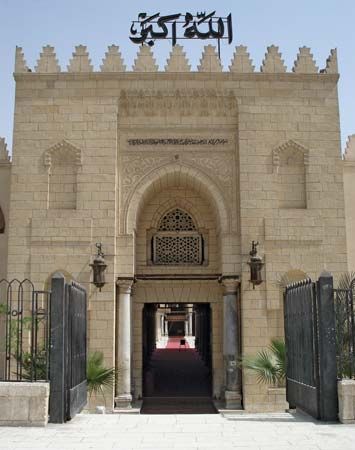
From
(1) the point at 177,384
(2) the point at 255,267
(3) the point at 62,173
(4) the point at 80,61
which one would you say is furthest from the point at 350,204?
(1) the point at 177,384

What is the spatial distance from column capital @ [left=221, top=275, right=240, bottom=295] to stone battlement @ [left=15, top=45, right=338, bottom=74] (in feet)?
15.4

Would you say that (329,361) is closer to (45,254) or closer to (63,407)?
(63,407)

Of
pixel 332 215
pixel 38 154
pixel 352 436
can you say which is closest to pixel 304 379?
pixel 352 436

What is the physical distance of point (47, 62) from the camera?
1418cm

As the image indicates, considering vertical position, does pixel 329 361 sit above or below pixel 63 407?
above

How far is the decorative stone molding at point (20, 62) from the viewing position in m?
14.1

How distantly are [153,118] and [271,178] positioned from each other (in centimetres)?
304

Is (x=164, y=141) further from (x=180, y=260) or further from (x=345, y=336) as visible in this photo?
(x=345, y=336)

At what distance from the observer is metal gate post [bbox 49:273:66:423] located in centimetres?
763

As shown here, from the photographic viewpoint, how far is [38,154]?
13.8 m

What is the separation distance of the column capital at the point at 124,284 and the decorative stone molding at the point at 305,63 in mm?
6130

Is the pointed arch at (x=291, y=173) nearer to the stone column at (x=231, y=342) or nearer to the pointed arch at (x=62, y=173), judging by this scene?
the stone column at (x=231, y=342)

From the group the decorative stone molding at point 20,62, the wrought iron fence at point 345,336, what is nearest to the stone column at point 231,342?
the wrought iron fence at point 345,336

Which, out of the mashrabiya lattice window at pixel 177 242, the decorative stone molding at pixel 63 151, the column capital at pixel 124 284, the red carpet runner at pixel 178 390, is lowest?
the red carpet runner at pixel 178 390
